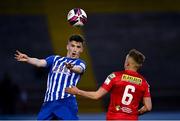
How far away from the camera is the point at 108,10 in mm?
21906

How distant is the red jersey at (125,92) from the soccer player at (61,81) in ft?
2.30

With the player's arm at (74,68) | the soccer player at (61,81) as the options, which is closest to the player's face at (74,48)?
the soccer player at (61,81)

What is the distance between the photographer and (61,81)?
7199 millimetres

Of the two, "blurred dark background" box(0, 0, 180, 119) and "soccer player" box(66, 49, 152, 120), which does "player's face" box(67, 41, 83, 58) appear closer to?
"soccer player" box(66, 49, 152, 120)

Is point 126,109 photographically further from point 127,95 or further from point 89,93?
point 89,93

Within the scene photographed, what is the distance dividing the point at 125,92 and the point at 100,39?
46.6 ft

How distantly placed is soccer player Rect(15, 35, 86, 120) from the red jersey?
0.70 metres

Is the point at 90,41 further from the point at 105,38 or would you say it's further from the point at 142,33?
the point at 142,33

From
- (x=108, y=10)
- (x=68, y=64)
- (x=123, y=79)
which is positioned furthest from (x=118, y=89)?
(x=108, y=10)

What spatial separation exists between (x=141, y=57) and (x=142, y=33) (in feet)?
48.0

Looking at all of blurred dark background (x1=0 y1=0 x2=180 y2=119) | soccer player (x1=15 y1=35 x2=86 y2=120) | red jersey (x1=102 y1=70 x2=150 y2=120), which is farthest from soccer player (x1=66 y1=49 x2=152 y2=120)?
blurred dark background (x1=0 y1=0 x2=180 y2=119)

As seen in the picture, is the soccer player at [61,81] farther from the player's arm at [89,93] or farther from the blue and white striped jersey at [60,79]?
the player's arm at [89,93]

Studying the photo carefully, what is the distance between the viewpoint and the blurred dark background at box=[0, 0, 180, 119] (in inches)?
728

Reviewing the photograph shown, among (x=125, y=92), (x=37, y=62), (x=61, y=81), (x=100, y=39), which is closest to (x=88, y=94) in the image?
(x=125, y=92)
